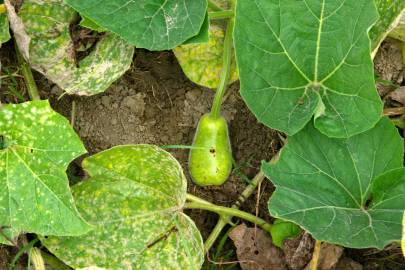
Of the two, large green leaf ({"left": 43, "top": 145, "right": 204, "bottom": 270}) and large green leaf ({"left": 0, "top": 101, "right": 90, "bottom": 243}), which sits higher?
large green leaf ({"left": 0, "top": 101, "right": 90, "bottom": 243})

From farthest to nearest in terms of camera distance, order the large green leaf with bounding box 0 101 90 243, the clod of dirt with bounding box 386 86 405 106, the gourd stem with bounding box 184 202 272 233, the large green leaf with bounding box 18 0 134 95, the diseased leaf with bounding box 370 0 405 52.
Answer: the clod of dirt with bounding box 386 86 405 106 → the gourd stem with bounding box 184 202 272 233 → the large green leaf with bounding box 18 0 134 95 → the diseased leaf with bounding box 370 0 405 52 → the large green leaf with bounding box 0 101 90 243

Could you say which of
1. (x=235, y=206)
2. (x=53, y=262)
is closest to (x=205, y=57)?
(x=235, y=206)

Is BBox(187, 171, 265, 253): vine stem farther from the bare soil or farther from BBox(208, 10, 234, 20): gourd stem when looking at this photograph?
BBox(208, 10, 234, 20): gourd stem

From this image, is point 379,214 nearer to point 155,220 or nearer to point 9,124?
point 155,220

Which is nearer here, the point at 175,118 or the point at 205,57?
the point at 205,57

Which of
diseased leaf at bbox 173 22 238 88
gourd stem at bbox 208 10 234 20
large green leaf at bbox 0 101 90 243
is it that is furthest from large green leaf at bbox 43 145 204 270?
gourd stem at bbox 208 10 234 20

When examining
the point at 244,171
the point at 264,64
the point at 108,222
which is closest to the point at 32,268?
the point at 108,222

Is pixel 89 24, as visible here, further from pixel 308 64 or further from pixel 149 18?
pixel 308 64
